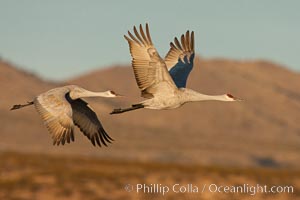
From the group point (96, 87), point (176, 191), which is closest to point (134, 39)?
point (176, 191)

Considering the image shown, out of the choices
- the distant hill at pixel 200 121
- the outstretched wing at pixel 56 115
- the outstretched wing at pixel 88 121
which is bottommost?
the distant hill at pixel 200 121

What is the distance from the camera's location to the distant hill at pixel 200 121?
276 feet

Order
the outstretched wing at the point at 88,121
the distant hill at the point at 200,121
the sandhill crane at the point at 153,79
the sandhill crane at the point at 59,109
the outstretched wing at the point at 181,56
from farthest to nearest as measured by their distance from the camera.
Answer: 1. the distant hill at the point at 200,121
2. the outstretched wing at the point at 181,56
3. the outstretched wing at the point at 88,121
4. the sandhill crane at the point at 153,79
5. the sandhill crane at the point at 59,109

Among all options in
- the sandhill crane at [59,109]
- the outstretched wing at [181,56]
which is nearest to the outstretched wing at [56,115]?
the sandhill crane at [59,109]

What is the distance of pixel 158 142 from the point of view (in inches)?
3639

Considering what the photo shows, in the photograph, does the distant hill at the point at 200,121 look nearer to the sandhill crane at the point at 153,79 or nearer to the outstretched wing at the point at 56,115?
the sandhill crane at the point at 153,79

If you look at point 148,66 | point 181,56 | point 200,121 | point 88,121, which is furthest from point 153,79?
point 200,121

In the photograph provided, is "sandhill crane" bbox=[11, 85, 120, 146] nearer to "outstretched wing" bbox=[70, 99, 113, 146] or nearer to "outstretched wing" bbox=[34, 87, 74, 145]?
"outstretched wing" bbox=[34, 87, 74, 145]

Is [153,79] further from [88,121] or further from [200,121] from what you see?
[200,121]

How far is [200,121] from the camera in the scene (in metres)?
111

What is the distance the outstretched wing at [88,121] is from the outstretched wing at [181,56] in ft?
6.74

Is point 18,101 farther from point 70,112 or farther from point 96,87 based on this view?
point 70,112

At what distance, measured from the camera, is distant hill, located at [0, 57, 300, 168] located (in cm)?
8406

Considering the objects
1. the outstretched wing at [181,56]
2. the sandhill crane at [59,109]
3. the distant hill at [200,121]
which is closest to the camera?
the sandhill crane at [59,109]
